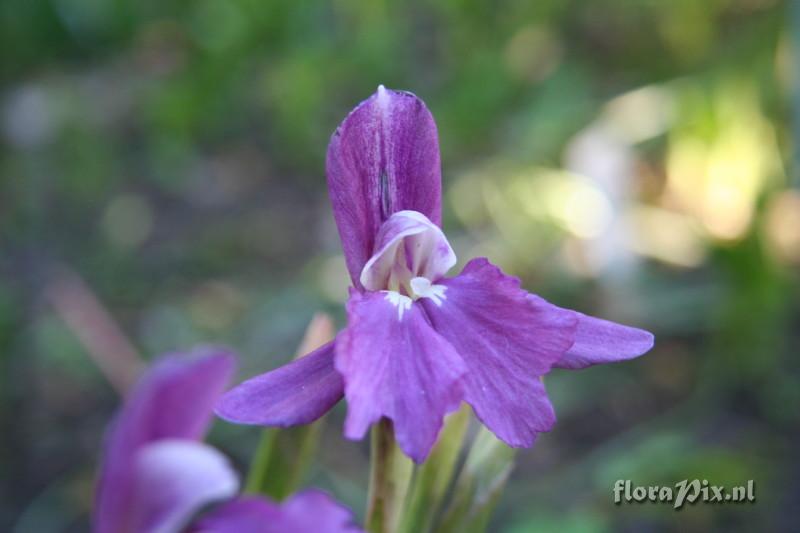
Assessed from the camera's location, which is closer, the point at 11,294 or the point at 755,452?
the point at 755,452

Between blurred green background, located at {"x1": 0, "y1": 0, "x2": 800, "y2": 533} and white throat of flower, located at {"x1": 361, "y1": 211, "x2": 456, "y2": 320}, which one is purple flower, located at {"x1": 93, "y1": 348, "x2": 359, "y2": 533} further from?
blurred green background, located at {"x1": 0, "y1": 0, "x2": 800, "y2": 533}

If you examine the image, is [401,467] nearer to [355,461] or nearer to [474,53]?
[355,461]

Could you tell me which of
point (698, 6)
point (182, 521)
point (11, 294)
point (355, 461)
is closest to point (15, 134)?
point (11, 294)

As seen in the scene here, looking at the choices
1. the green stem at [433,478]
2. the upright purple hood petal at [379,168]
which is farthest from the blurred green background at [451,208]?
the upright purple hood petal at [379,168]

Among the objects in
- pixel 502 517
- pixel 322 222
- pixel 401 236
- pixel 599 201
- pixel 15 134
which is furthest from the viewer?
A: pixel 15 134

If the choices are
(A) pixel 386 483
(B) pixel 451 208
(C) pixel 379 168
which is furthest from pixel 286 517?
(B) pixel 451 208

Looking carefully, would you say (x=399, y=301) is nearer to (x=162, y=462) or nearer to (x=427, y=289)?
(x=427, y=289)
